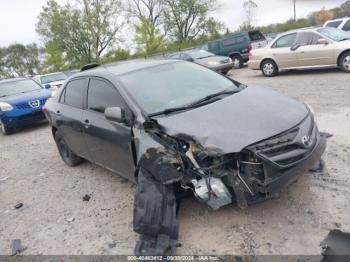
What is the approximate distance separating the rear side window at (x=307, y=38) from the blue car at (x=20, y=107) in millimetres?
7987

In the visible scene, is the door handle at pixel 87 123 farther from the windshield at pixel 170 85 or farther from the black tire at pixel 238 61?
the black tire at pixel 238 61

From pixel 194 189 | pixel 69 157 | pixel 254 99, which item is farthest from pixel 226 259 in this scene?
pixel 69 157

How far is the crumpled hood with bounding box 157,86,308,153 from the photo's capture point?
286cm

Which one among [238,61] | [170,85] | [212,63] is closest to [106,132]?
[170,85]

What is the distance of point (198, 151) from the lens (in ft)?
9.59

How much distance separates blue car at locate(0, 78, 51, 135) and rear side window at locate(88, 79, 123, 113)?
5214mm

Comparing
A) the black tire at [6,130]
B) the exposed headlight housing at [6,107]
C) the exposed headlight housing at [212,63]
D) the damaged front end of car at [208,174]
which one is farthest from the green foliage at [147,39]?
the damaged front end of car at [208,174]

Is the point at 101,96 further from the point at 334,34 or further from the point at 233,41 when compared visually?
the point at 233,41

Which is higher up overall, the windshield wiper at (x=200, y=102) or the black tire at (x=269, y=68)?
the windshield wiper at (x=200, y=102)

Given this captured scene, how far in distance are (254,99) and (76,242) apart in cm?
249

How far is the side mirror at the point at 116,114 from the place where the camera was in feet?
11.5

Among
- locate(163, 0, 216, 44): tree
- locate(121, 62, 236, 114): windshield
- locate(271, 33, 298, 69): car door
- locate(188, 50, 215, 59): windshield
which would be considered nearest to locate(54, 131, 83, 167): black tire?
locate(121, 62, 236, 114): windshield

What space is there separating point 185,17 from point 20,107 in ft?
132

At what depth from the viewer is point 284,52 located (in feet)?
34.3
